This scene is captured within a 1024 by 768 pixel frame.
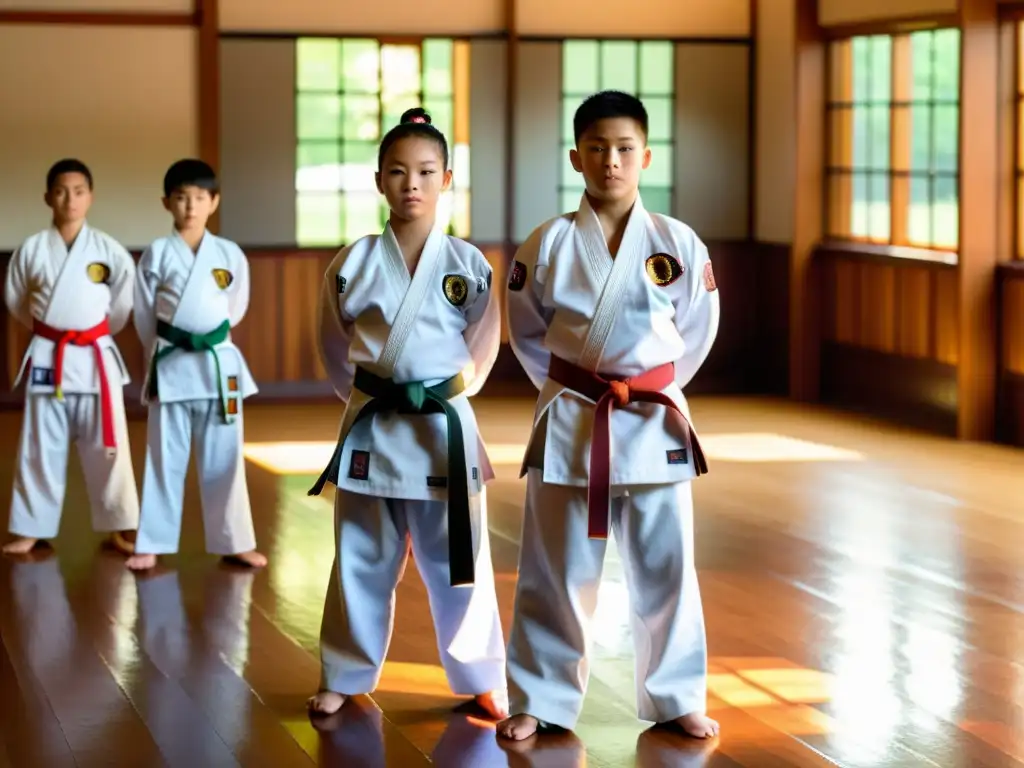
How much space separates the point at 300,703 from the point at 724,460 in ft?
11.9

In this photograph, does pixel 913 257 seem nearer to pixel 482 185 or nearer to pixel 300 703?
pixel 482 185

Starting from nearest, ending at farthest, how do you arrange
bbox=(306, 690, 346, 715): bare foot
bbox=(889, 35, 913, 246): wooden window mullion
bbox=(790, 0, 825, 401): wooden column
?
1. bbox=(306, 690, 346, 715): bare foot
2. bbox=(889, 35, 913, 246): wooden window mullion
3. bbox=(790, 0, 825, 401): wooden column

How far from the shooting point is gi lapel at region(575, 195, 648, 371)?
10.3 ft

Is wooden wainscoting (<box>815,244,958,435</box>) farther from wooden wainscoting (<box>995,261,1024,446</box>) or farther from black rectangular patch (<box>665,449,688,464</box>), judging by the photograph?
black rectangular patch (<box>665,449,688,464</box>)

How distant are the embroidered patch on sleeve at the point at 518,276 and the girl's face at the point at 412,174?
233 mm

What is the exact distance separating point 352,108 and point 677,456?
6155 millimetres

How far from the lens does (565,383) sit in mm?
3230

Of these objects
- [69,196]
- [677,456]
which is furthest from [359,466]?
[69,196]

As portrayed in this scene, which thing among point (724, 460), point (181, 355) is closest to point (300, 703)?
point (181, 355)

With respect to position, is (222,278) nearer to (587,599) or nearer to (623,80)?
(587,599)

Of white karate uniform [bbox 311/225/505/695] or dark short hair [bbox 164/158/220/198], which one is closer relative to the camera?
white karate uniform [bbox 311/225/505/695]

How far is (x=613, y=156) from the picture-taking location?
3137 millimetres

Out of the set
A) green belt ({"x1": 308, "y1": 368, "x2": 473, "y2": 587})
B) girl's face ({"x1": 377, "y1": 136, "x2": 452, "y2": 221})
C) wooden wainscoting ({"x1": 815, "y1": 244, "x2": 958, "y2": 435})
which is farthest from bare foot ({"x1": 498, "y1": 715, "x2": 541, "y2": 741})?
wooden wainscoting ({"x1": 815, "y1": 244, "x2": 958, "y2": 435})

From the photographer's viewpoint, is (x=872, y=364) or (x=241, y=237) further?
(x=241, y=237)
